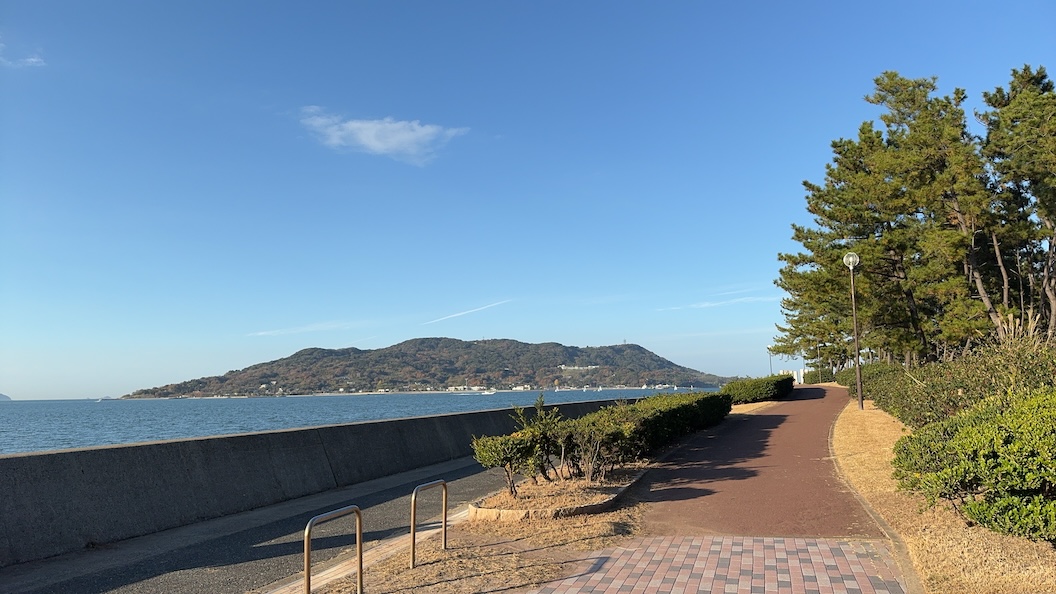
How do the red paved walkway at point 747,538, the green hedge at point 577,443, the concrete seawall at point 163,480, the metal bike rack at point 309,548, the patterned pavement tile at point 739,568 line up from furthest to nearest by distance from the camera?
the green hedge at point 577,443 → the concrete seawall at point 163,480 → the red paved walkway at point 747,538 → the patterned pavement tile at point 739,568 → the metal bike rack at point 309,548

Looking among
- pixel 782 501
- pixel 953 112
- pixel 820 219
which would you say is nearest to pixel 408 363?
pixel 820 219

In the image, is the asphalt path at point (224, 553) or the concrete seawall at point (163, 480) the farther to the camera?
the concrete seawall at point (163, 480)

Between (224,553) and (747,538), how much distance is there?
5.28m

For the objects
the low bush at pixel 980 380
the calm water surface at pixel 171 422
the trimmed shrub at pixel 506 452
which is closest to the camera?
the trimmed shrub at pixel 506 452

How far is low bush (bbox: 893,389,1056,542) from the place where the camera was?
5340 mm

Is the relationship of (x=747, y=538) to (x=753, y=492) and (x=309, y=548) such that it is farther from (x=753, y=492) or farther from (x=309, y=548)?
A: (x=309, y=548)

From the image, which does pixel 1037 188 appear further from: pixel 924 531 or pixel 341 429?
pixel 341 429

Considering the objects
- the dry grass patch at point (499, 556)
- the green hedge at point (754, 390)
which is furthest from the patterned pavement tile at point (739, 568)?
the green hedge at point (754, 390)

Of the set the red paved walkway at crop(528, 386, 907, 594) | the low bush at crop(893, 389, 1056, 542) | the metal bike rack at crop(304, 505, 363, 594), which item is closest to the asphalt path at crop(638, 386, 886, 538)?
the red paved walkway at crop(528, 386, 907, 594)

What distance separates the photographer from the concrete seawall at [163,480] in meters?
6.78

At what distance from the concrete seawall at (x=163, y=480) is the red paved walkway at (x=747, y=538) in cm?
493

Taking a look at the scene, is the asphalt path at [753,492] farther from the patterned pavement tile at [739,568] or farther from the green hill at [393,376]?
the green hill at [393,376]

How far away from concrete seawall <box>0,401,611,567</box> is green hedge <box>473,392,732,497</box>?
2546 millimetres

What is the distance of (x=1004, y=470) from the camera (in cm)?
551
